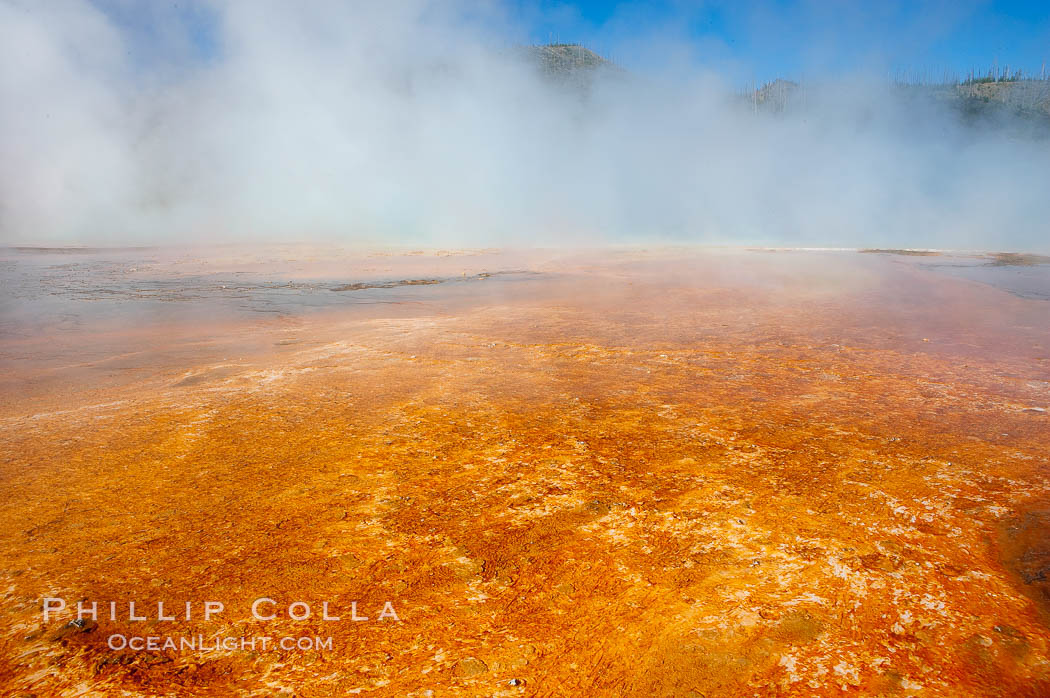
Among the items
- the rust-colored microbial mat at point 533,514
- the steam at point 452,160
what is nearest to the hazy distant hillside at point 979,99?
the steam at point 452,160

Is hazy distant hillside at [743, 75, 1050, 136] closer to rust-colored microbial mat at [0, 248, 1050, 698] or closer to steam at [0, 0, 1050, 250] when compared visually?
steam at [0, 0, 1050, 250]

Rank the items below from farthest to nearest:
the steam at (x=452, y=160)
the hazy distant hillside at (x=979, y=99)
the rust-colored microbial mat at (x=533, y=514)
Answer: the hazy distant hillside at (x=979, y=99), the steam at (x=452, y=160), the rust-colored microbial mat at (x=533, y=514)

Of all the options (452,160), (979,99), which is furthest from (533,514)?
(979,99)

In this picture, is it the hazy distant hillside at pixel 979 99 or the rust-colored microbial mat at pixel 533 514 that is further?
the hazy distant hillside at pixel 979 99

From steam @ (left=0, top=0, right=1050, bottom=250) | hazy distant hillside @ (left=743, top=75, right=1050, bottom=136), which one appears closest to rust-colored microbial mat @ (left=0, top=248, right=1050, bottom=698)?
steam @ (left=0, top=0, right=1050, bottom=250)

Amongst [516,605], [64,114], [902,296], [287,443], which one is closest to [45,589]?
[287,443]

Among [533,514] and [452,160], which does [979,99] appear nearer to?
[452,160]

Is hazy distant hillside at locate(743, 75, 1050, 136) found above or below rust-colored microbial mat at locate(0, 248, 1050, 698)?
above

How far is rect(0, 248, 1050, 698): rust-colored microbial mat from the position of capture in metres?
1.05

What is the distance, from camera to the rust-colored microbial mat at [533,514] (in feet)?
3.44

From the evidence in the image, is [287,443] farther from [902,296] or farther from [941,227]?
[941,227]

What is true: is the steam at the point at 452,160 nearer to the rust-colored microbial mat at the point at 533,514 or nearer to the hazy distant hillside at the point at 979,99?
the hazy distant hillside at the point at 979,99

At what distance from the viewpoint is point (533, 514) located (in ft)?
4.99

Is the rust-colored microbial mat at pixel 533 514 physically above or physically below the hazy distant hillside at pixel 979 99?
below
